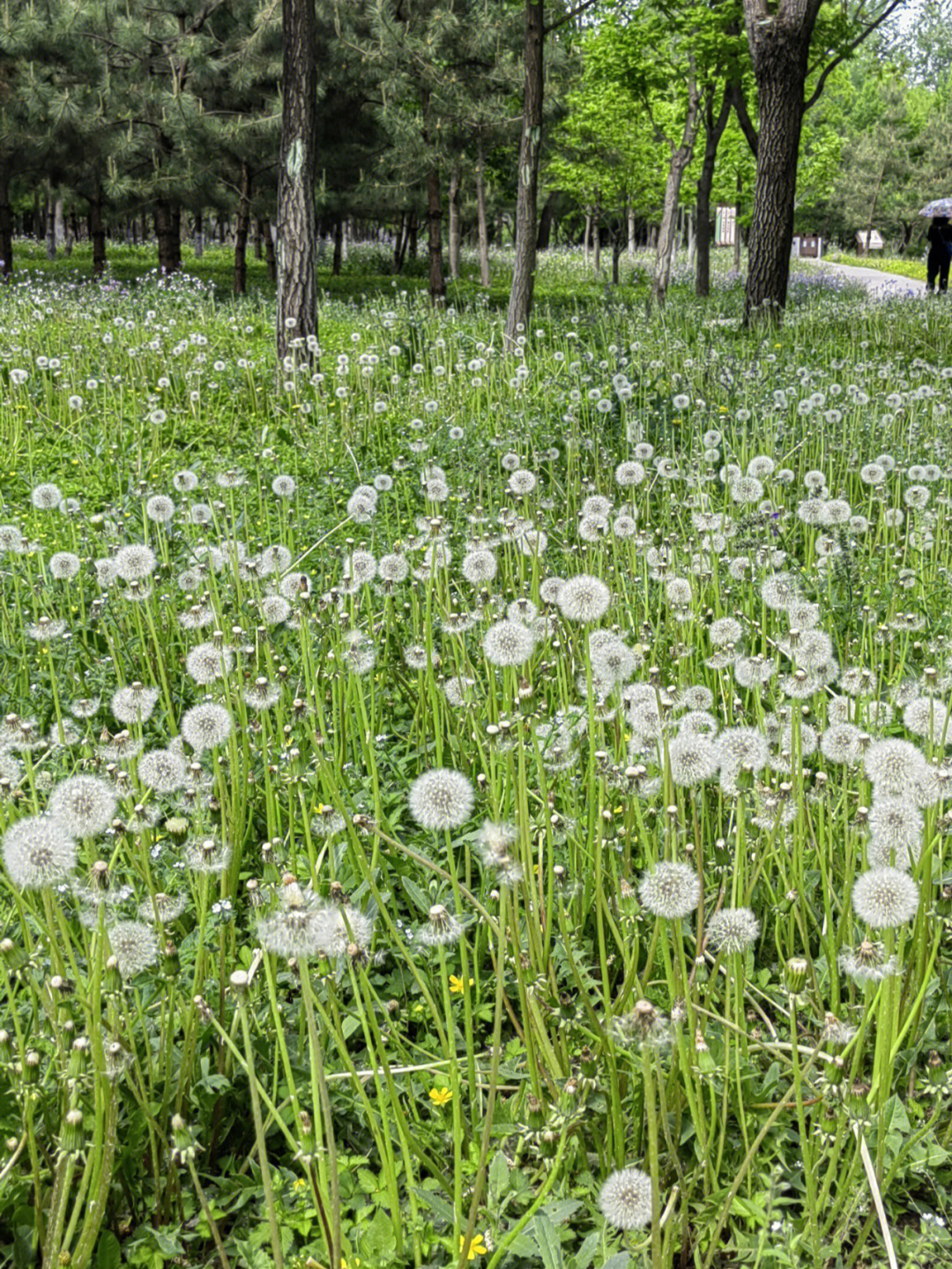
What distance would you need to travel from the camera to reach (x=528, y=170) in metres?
9.98

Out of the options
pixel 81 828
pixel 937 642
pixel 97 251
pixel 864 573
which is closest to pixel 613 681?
pixel 81 828

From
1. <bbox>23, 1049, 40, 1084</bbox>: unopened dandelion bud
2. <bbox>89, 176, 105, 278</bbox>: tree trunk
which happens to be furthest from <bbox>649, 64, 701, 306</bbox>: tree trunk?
<bbox>23, 1049, 40, 1084</bbox>: unopened dandelion bud

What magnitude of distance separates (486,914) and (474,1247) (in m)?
0.57

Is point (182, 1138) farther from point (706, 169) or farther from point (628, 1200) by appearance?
point (706, 169)

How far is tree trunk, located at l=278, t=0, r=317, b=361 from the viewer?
27.7ft

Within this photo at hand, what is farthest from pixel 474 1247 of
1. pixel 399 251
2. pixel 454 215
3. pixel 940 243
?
pixel 399 251

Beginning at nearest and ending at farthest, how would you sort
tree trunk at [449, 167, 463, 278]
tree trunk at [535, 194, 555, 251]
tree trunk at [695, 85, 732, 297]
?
tree trunk at [695, 85, 732, 297] < tree trunk at [449, 167, 463, 278] < tree trunk at [535, 194, 555, 251]

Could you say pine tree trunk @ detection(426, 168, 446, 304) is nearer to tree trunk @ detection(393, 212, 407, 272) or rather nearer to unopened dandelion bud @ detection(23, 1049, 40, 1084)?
tree trunk @ detection(393, 212, 407, 272)

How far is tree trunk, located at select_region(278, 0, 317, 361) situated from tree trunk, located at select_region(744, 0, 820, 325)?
15.2 ft

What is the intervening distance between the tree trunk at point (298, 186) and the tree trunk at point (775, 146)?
4.62 meters

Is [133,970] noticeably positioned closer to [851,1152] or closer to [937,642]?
[851,1152]

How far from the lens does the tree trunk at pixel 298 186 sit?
8445 mm

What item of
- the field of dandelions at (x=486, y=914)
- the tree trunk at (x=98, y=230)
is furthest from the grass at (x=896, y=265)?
the field of dandelions at (x=486, y=914)

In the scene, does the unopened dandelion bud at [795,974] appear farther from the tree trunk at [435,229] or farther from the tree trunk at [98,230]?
the tree trunk at [98,230]
